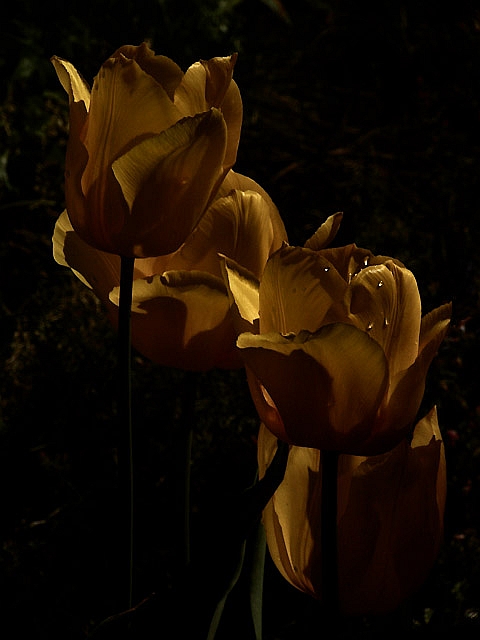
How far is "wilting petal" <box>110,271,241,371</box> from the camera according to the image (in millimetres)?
524

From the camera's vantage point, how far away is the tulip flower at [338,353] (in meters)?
0.43

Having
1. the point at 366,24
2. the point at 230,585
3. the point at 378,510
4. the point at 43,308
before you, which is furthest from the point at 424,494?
the point at 366,24

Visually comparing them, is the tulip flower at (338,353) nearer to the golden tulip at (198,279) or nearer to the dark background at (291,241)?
the golden tulip at (198,279)

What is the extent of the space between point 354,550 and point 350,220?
92 cm

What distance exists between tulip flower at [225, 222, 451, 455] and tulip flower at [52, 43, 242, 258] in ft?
0.20

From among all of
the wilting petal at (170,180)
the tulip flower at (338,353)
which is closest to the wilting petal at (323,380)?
the tulip flower at (338,353)

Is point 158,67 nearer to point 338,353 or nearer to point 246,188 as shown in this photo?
point 246,188

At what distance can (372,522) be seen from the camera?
20.5 inches

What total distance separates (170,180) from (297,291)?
0.34 ft

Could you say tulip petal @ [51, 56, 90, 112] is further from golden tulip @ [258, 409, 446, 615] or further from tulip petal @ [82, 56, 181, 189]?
golden tulip @ [258, 409, 446, 615]

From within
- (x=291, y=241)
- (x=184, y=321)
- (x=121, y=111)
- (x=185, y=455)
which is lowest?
(x=291, y=241)

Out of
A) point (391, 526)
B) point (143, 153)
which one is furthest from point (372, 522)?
point (143, 153)

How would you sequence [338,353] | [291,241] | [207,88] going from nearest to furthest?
[338,353]
[207,88]
[291,241]

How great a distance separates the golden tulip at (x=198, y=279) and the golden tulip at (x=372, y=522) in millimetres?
79
